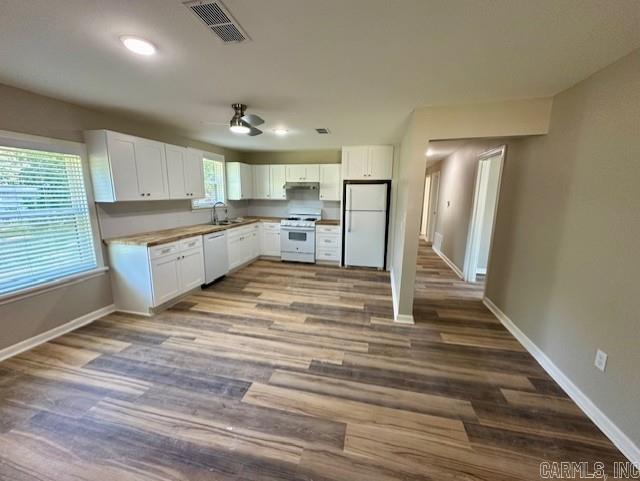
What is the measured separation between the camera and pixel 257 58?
173 centimetres

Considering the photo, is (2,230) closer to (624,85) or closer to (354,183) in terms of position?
(354,183)

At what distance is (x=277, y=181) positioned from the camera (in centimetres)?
566

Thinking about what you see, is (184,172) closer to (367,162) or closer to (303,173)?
(303,173)

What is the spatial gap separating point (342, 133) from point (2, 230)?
155 inches

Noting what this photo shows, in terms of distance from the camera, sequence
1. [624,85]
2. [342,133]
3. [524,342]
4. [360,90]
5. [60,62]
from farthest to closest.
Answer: [342,133] → [524,342] → [360,90] → [60,62] → [624,85]

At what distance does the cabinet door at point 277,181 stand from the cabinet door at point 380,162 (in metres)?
1.92

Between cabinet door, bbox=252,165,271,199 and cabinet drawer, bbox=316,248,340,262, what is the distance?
1775 mm

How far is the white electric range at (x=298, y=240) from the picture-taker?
5285 mm

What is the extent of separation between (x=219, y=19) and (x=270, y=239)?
14.7ft

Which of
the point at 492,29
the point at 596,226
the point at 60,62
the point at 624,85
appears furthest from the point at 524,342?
the point at 60,62

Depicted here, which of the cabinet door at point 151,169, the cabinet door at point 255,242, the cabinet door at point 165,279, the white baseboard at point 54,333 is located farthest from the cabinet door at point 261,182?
the white baseboard at point 54,333

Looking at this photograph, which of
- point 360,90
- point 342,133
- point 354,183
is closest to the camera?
point 360,90

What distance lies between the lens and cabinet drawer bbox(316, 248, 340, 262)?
17.3ft

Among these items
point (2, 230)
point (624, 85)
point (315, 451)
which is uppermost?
point (624, 85)
